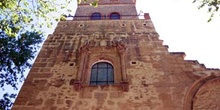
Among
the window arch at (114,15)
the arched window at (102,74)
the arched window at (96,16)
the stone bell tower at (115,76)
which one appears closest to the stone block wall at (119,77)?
the stone bell tower at (115,76)

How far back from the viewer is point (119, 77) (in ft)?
28.7

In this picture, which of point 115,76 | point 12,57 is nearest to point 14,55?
point 12,57

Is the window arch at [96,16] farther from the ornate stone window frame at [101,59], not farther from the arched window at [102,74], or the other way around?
the arched window at [102,74]

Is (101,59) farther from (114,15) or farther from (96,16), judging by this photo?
(114,15)

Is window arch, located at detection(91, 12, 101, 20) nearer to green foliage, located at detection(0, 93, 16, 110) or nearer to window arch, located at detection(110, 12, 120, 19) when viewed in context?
window arch, located at detection(110, 12, 120, 19)

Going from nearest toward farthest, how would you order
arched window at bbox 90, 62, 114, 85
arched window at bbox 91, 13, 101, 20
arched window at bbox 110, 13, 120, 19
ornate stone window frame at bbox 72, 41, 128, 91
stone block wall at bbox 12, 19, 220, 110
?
stone block wall at bbox 12, 19, 220, 110 < ornate stone window frame at bbox 72, 41, 128, 91 < arched window at bbox 90, 62, 114, 85 < arched window at bbox 91, 13, 101, 20 < arched window at bbox 110, 13, 120, 19

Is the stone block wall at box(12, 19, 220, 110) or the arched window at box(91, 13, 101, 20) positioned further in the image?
the arched window at box(91, 13, 101, 20)

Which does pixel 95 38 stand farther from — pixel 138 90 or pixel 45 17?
pixel 138 90

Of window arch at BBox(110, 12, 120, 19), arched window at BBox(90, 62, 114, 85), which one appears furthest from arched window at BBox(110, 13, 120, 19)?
arched window at BBox(90, 62, 114, 85)

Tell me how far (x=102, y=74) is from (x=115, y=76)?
1.82 feet

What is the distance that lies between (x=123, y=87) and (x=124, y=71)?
0.83 meters

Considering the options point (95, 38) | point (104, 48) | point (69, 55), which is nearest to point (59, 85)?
point (69, 55)

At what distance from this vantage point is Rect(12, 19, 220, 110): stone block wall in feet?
25.2

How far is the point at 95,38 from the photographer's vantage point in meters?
11.0
